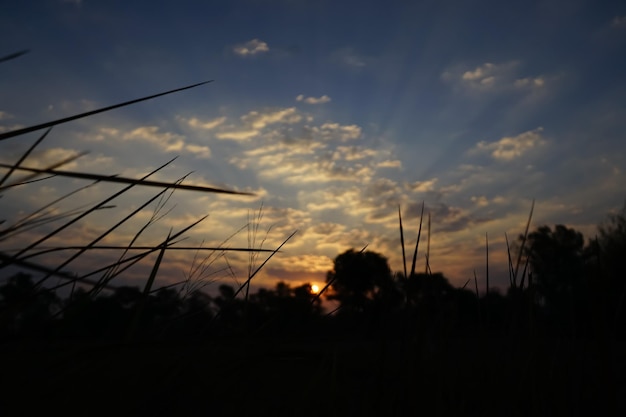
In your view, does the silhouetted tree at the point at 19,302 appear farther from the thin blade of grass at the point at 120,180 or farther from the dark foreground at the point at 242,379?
the thin blade of grass at the point at 120,180

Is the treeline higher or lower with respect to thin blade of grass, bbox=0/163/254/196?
lower

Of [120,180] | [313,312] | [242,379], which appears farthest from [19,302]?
[313,312]

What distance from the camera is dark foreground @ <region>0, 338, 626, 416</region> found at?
33.8 inches

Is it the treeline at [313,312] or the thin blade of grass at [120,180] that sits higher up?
the thin blade of grass at [120,180]

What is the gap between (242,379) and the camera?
117 cm

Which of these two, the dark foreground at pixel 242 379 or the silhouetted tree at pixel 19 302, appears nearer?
the silhouetted tree at pixel 19 302

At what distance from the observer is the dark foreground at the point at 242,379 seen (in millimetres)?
859

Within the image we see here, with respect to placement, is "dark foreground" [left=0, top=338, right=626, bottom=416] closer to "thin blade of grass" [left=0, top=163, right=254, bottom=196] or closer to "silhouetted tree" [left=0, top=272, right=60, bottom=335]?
"silhouetted tree" [left=0, top=272, right=60, bottom=335]

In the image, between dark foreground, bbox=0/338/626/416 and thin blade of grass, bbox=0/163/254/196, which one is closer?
thin blade of grass, bbox=0/163/254/196

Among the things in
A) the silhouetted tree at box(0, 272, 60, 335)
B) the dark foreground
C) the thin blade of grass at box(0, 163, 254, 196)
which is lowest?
the dark foreground

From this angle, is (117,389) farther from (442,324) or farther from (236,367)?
(442,324)

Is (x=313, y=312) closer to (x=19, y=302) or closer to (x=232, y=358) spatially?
(x=232, y=358)

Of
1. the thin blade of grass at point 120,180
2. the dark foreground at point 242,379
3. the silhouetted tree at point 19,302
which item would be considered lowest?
the dark foreground at point 242,379

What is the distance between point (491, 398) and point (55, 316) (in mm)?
1486
